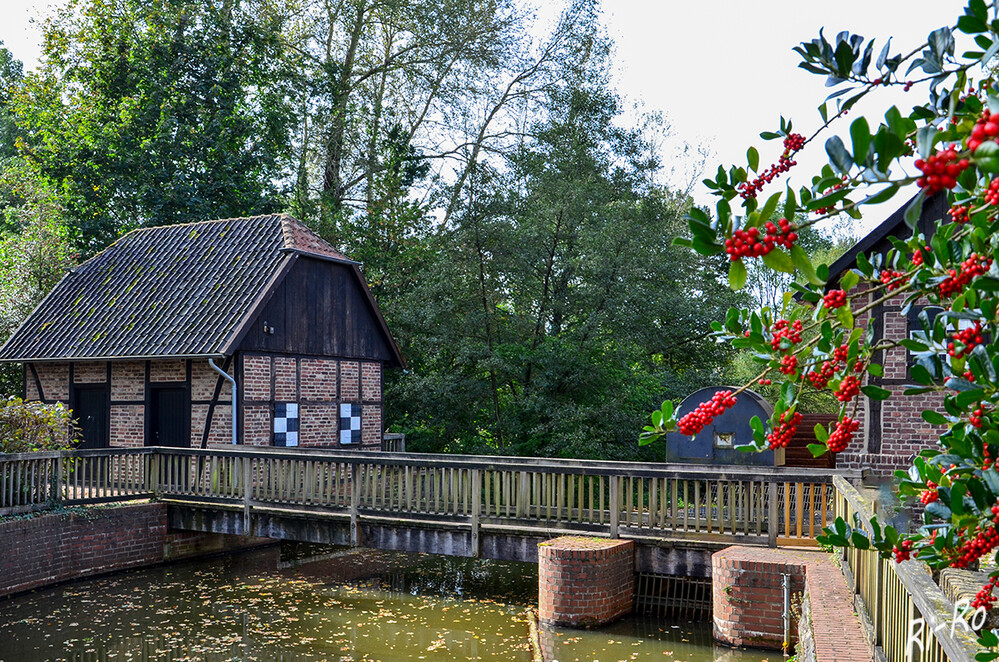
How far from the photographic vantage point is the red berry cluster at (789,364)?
2486mm

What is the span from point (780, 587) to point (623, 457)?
1277 cm

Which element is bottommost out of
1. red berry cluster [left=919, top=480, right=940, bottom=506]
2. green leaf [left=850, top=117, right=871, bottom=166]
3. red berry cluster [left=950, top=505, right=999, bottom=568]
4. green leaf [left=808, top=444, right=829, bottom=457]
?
red berry cluster [left=950, top=505, right=999, bottom=568]

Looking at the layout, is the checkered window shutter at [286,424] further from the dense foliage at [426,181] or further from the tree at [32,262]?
the tree at [32,262]

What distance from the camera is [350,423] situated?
20.1 meters

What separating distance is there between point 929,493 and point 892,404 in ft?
42.6

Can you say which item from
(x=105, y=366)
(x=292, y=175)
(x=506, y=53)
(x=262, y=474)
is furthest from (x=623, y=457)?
(x=292, y=175)

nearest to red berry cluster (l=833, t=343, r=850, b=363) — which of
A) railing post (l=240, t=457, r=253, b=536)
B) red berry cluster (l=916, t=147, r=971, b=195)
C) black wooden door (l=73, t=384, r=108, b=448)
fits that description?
red berry cluster (l=916, t=147, r=971, b=195)

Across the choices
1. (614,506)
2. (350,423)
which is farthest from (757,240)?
(350,423)

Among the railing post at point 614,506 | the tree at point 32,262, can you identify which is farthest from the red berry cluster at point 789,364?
the tree at point 32,262

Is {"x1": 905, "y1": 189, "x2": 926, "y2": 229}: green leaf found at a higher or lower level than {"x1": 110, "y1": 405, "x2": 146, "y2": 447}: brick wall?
higher

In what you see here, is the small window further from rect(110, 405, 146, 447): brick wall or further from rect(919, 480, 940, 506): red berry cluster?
rect(919, 480, 940, 506): red berry cluster

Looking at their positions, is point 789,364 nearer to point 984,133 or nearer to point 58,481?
point 984,133

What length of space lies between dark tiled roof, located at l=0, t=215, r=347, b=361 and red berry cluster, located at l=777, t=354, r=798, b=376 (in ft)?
49.3

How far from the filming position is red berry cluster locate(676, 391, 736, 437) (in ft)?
7.94
